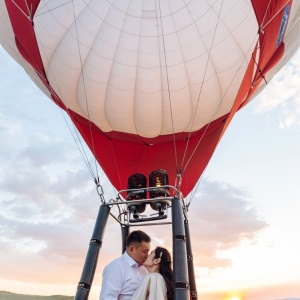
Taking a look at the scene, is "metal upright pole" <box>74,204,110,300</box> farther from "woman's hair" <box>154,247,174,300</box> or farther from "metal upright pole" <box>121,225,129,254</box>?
"metal upright pole" <box>121,225,129,254</box>

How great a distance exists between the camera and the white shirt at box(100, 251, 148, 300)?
2.91 m

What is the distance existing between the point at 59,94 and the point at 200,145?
2.69m

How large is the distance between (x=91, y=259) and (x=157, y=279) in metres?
0.67

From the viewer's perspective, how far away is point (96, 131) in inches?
297

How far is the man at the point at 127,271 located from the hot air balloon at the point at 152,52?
187 centimetres

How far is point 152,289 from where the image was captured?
9.02ft

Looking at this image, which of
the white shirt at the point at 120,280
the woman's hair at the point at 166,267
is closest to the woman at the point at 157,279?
the woman's hair at the point at 166,267

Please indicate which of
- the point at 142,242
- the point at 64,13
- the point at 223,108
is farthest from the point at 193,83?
the point at 142,242

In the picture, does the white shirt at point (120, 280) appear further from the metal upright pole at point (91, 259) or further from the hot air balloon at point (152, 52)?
the hot air balloon at point (152, 52)

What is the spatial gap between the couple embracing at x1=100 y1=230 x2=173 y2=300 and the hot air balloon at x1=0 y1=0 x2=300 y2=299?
191 centimetres

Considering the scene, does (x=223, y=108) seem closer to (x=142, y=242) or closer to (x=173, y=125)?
(x=173, y=125)

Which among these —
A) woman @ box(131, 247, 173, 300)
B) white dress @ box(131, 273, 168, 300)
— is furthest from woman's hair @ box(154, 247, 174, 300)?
white dress @ box(131, 273, 168, 300)

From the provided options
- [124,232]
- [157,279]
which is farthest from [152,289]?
[124,232]

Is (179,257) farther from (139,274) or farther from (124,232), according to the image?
(124,232)
